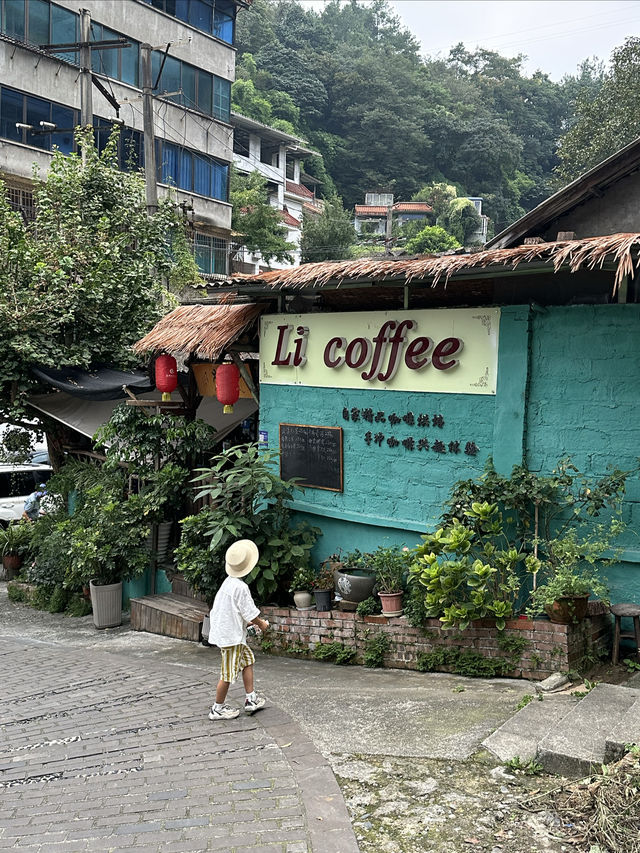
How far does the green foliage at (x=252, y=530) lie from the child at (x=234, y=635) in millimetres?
1713

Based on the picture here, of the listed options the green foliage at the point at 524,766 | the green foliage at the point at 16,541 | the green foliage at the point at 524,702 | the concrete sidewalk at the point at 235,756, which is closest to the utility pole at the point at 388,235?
the green foliage at the point at 16,541

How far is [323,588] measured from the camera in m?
8.61

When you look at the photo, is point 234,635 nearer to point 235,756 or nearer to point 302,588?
point 235,756

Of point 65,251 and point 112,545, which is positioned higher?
point 65,251

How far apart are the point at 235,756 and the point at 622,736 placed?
2.79 meters

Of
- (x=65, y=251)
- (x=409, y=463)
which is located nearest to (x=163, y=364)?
(x=65, y=251)

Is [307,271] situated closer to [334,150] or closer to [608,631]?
[608,631]

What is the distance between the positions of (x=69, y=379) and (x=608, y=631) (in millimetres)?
8933

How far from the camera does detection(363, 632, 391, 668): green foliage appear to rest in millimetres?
7836

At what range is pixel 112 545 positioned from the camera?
37.0ft

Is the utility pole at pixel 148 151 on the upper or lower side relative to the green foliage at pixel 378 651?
upper

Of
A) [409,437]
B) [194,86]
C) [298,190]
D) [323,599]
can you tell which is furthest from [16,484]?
[298,190]

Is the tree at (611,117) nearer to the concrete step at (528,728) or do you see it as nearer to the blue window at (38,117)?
the blue window at (38,117)

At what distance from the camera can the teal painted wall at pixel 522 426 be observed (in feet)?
23.0
